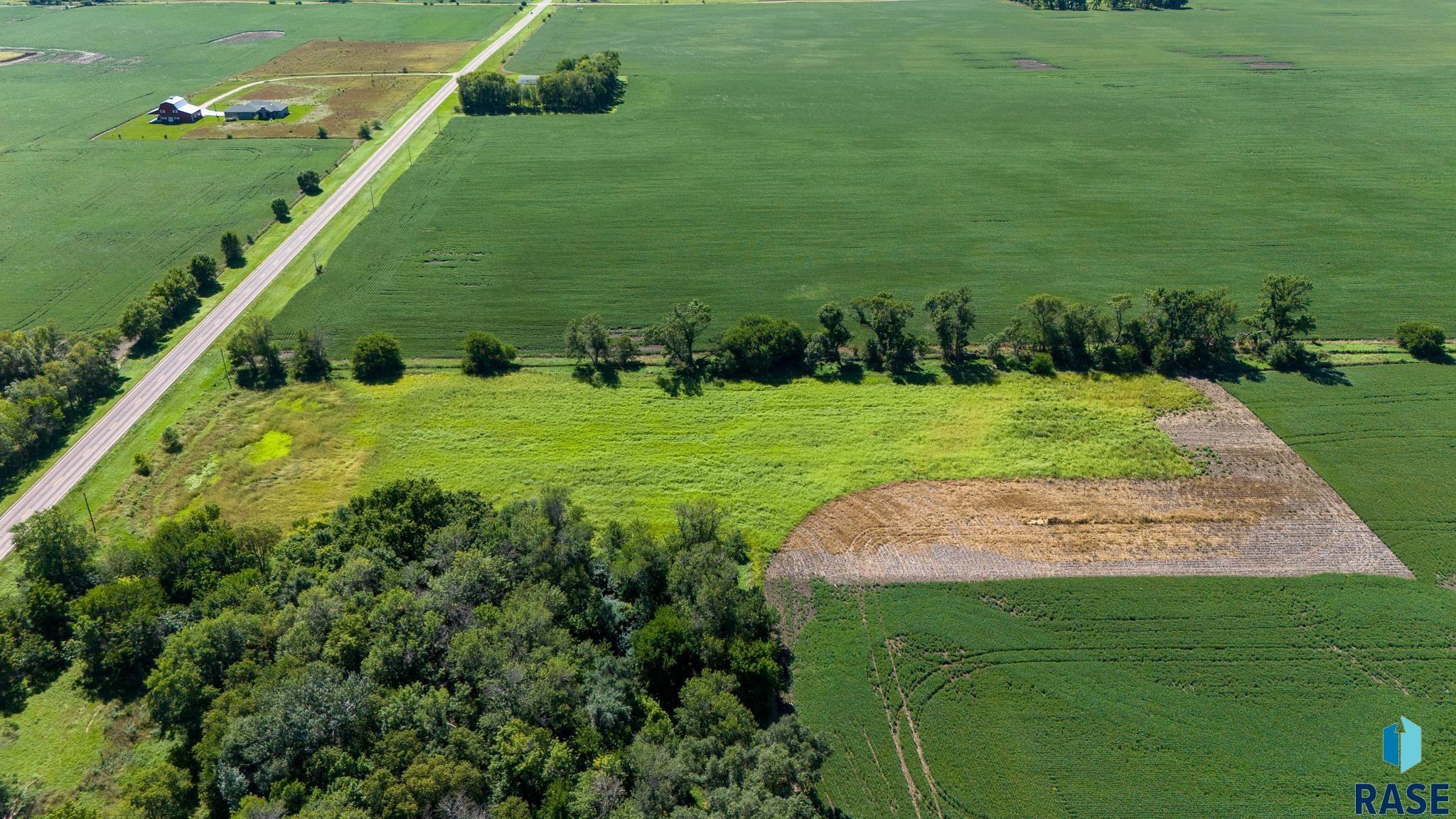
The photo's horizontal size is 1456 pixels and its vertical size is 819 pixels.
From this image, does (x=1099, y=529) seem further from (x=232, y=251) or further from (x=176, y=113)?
(x=176, y=113)

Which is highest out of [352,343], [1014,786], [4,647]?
[352,343]

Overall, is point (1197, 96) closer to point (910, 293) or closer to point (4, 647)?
point (910, 293)

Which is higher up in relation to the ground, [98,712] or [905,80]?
[905,80]

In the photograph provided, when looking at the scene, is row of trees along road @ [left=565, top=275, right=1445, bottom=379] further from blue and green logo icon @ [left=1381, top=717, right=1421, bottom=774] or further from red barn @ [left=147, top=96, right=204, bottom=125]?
red barn @ [left=147, top=96, right=204, bottom=125]

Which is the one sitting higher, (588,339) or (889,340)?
(588,339)

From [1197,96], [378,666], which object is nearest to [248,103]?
[378,666]

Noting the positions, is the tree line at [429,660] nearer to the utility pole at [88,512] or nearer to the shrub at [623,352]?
the utility pole at [88,512]

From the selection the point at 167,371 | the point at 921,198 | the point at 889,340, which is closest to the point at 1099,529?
the point at 889,340

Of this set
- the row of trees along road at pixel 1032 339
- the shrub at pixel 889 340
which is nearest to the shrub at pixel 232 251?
the row of trees along road at pixel 1032 339
